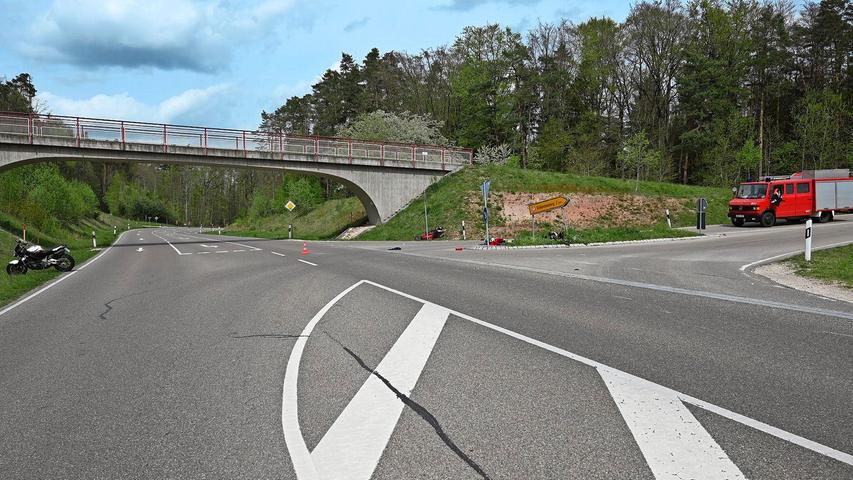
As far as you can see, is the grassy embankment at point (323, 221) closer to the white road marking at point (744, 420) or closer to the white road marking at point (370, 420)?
the white road marking at point (370, 420)

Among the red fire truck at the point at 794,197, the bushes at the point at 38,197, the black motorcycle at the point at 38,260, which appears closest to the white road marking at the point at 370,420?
the black motorcycle at the point at 38,260

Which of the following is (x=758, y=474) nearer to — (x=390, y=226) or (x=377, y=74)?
(x=390, y=226)

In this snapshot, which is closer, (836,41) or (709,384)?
(709,384)

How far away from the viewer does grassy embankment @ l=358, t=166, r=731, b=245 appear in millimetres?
34531

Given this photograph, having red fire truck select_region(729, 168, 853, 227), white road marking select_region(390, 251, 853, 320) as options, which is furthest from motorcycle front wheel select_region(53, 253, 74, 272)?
red fire truck select_region(729, 168, 853, 227)

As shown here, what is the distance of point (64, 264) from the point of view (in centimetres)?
1764

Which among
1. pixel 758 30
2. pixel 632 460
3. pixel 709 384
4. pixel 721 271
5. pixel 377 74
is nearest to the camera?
pixel 632 460

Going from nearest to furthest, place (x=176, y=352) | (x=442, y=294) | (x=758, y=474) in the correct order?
(x=758, y=474)
(x=176, y=352)
(x=442, y=294)

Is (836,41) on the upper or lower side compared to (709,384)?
upper

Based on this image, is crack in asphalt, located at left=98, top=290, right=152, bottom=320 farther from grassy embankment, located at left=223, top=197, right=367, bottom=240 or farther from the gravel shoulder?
grassy embankment, located at left=223, top=197, right=367, bottom=240

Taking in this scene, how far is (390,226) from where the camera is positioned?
1452 inches

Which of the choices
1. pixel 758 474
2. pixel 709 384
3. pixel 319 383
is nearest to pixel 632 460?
pixel 758 474

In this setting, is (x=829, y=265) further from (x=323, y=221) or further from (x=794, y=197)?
(x=323, y=221)

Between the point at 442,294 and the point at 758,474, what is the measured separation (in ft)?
23.1
